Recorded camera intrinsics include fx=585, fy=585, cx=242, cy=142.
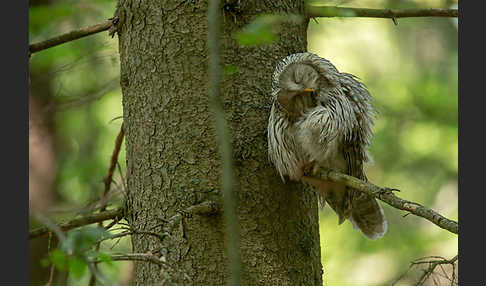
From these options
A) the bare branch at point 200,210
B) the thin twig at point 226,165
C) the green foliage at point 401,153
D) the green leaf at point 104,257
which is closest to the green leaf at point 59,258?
the green leaf at point 104,257

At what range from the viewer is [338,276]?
795 centimetres

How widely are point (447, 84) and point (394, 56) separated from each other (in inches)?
118

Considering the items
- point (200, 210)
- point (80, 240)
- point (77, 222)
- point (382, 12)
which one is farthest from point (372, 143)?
point (80, 240)

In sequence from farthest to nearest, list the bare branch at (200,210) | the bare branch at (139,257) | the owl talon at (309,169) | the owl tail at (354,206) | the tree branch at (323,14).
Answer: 1. the owl tail at (354,206)
2. the tree branch at (323,14)
3. the owl talon at (309,169)
4. the bare branch at (200,210)
5. the bare branch at (139,257)

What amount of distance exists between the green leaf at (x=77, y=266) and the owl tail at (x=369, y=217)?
90.0 inches

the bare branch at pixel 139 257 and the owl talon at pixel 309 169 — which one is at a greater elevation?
the owl talon at pixel 309 169

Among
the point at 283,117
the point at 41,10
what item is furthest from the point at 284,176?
the point at 41,10

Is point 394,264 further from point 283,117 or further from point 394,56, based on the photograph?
point 283,117

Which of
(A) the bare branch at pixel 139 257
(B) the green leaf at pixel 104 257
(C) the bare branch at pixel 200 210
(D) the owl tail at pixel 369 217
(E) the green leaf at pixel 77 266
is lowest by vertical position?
(E) the green leaf at pixel 77 266

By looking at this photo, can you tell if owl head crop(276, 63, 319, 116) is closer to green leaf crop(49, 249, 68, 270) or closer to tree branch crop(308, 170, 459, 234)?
tree branch crop(308, 170, 459, 234)

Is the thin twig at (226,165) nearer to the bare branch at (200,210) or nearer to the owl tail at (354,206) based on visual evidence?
the bare branch at (200,210)

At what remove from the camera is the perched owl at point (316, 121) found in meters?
3.15

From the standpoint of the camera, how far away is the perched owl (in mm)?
3146

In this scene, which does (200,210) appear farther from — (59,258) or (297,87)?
(59,258)
